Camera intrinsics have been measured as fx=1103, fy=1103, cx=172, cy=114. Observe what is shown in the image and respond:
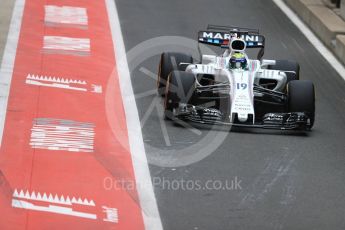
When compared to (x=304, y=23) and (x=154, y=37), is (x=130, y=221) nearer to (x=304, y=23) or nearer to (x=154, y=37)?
(x=154, y=37)

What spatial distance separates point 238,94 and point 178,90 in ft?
2.91

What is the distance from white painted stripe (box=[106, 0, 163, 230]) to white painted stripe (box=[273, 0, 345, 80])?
4.09 m

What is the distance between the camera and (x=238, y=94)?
52.9ft

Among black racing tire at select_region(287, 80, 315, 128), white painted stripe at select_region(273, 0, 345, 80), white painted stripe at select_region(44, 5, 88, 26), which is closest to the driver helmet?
black racing tire at select_region(287, 80, 315, 128)

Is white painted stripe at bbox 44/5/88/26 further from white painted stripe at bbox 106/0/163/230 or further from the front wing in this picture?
the front wing

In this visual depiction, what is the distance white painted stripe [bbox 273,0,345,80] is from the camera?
843 inches

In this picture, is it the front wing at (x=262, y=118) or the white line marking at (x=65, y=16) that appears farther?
the white line marking at (x=65, y=16)

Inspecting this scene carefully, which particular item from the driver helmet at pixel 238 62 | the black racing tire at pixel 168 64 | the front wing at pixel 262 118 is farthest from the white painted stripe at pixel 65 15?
the front wing at pixel 262 118

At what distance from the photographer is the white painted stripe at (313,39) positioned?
70.3ft

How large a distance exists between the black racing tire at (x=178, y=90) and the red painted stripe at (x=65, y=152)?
0.77 m

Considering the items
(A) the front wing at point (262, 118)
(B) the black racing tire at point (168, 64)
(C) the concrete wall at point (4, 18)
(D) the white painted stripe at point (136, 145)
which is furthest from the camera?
(C) the concrete wall at point (4, 18)

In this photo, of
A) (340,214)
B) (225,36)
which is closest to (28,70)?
(225,36)

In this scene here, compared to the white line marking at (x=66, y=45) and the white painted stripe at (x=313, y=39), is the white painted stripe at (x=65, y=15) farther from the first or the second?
the white painted stripe at (x=313, y=39)

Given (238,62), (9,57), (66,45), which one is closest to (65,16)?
(66,45)
